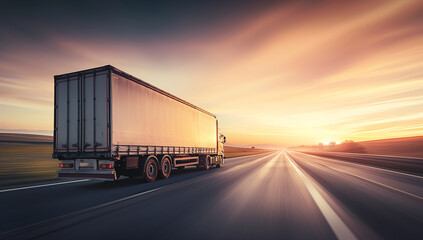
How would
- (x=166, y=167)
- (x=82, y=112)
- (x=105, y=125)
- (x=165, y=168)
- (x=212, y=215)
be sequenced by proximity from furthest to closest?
(x=166, y=167) < (x=165, y=168) < (x=82, y=112) < (x=105, y=125) < (x=212, y=215)

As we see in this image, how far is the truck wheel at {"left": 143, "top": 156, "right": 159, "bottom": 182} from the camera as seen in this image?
34.6 ft

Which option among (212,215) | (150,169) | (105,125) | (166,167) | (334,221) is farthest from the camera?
(166,167)

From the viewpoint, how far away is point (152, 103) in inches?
451

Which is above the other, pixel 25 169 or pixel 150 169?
pixel 150 169

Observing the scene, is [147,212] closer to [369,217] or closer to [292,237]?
[292,237]

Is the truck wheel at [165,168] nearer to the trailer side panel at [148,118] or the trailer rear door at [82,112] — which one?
the trailer side panel at [148,118]

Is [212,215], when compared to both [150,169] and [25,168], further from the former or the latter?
[25,168]

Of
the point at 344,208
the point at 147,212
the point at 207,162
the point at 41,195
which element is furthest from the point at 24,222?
the point at 207,162

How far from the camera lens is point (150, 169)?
11.1 metres

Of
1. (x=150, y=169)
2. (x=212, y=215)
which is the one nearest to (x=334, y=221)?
(x=212, y=215)

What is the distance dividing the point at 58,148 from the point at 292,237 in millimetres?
9614

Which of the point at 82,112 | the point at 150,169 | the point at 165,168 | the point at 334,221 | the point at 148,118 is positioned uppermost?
the point at 82,112

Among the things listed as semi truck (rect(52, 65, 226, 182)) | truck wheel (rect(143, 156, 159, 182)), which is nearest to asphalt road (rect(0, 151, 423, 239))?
semi truck (rect(52, 65, 226, 182))

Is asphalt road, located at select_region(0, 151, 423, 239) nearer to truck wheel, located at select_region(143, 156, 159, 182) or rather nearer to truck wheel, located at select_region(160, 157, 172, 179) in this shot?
truck wheel, located at select_region(143, 156, 159, 182)
